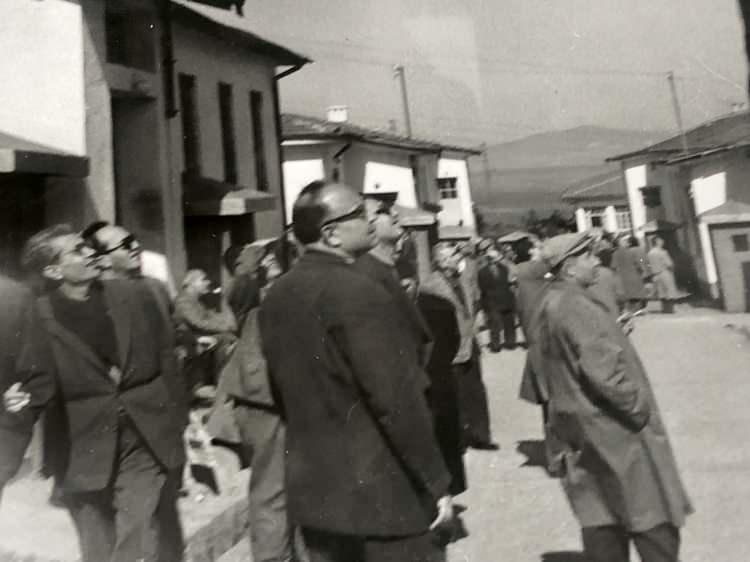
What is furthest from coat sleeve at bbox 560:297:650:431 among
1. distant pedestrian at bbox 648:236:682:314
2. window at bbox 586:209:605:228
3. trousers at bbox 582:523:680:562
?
window at bbox 586:209:605:228

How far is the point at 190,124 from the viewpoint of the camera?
46.2ft

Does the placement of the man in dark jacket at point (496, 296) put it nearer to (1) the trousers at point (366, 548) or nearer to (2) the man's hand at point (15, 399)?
(2) the man's hand at point (15, 399)

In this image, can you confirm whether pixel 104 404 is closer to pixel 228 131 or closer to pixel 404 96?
pixel 228 131

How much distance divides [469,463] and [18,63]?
5252mm

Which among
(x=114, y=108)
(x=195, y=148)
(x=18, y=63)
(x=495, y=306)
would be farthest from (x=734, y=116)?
(x=18, y=63)

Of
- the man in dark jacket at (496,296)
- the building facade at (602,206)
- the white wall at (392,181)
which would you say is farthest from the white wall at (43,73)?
the building facade at (602,206)

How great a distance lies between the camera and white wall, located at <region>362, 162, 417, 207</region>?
27.9 m

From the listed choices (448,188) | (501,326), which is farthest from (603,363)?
(448,188)

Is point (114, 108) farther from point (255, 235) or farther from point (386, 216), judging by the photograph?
point (386, 216)

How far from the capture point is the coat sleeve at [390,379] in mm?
2418

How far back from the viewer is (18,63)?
741 centimetres

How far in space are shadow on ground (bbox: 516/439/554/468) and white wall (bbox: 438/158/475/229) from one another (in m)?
29.4

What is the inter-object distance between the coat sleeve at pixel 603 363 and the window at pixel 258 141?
14.1 meters

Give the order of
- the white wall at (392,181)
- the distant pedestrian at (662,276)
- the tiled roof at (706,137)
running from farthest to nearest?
the tiled roof at (706,137) < the white wall at (392,181) < the distant pedestrian at (662,276)
